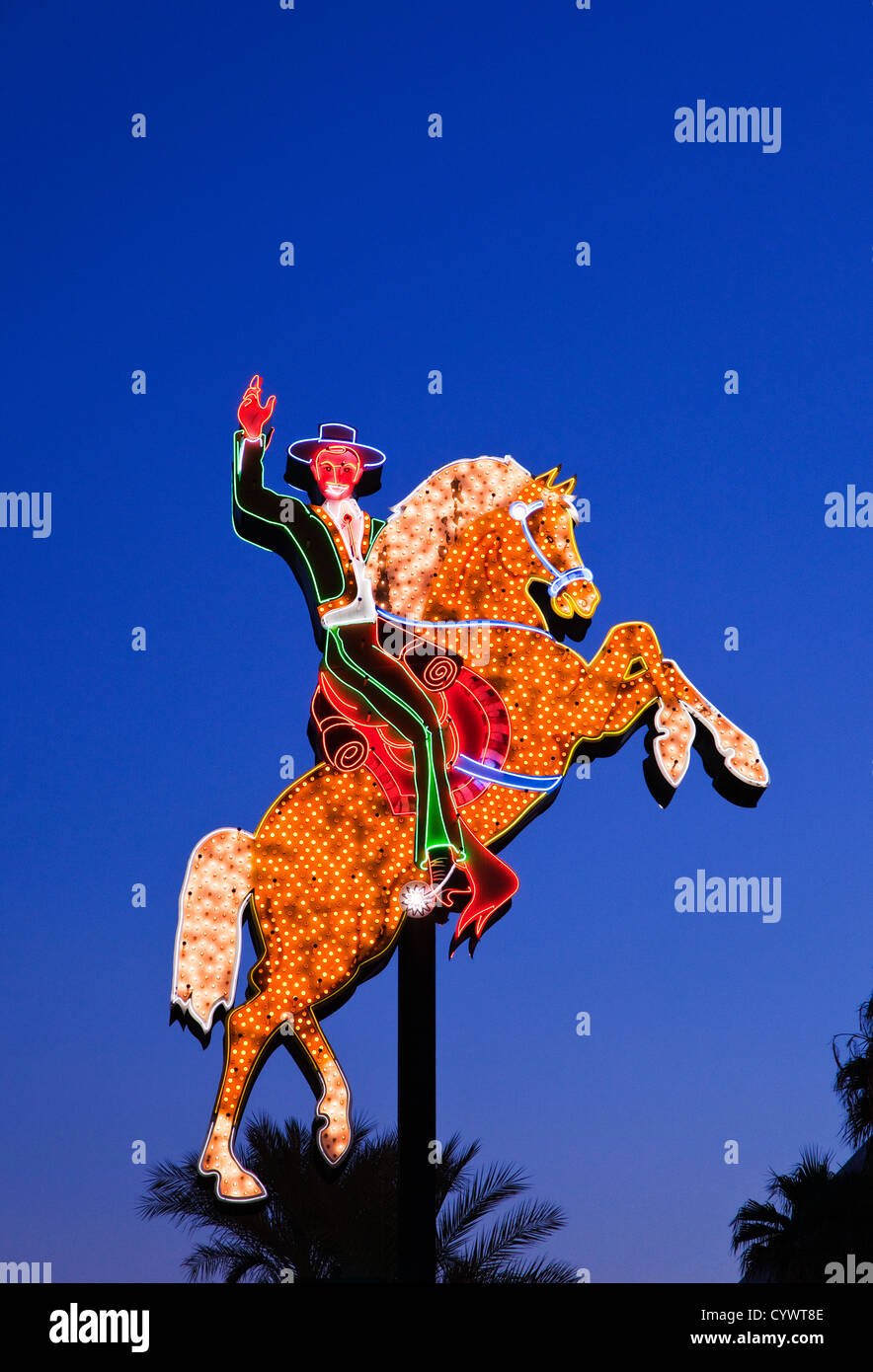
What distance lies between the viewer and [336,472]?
16.7m

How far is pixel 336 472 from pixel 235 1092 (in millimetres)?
5996

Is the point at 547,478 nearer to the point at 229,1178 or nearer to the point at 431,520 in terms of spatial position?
the point at 431,520

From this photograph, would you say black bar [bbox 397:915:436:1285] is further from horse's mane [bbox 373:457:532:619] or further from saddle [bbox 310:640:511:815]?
horse's mane [bbox 373:457:532:619]

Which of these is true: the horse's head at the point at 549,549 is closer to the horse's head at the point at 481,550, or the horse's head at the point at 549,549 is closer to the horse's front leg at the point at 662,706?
the horse's head at the point at 481,550

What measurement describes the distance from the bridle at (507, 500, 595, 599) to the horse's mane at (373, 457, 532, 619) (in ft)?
0.54

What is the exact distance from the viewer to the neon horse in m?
14.8

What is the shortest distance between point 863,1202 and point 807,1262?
2.94 feet

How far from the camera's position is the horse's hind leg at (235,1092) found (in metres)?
14.2

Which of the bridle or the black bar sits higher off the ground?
the bridle

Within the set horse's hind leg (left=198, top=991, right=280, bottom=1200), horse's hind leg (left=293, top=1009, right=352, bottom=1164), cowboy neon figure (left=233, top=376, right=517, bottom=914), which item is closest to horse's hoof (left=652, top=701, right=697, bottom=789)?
cowboy neon figure (left=233, top=376, right=517, bottom=914)

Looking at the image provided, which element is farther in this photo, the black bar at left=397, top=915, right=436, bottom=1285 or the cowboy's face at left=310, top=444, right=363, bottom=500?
the cowboy's face at left=310, top=444, right=363, bottom=500

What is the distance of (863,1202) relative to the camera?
1820 cm

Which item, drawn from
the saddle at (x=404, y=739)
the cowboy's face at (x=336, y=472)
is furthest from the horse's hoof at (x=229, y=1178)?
the cowboy's face at (x=336, y=472)
